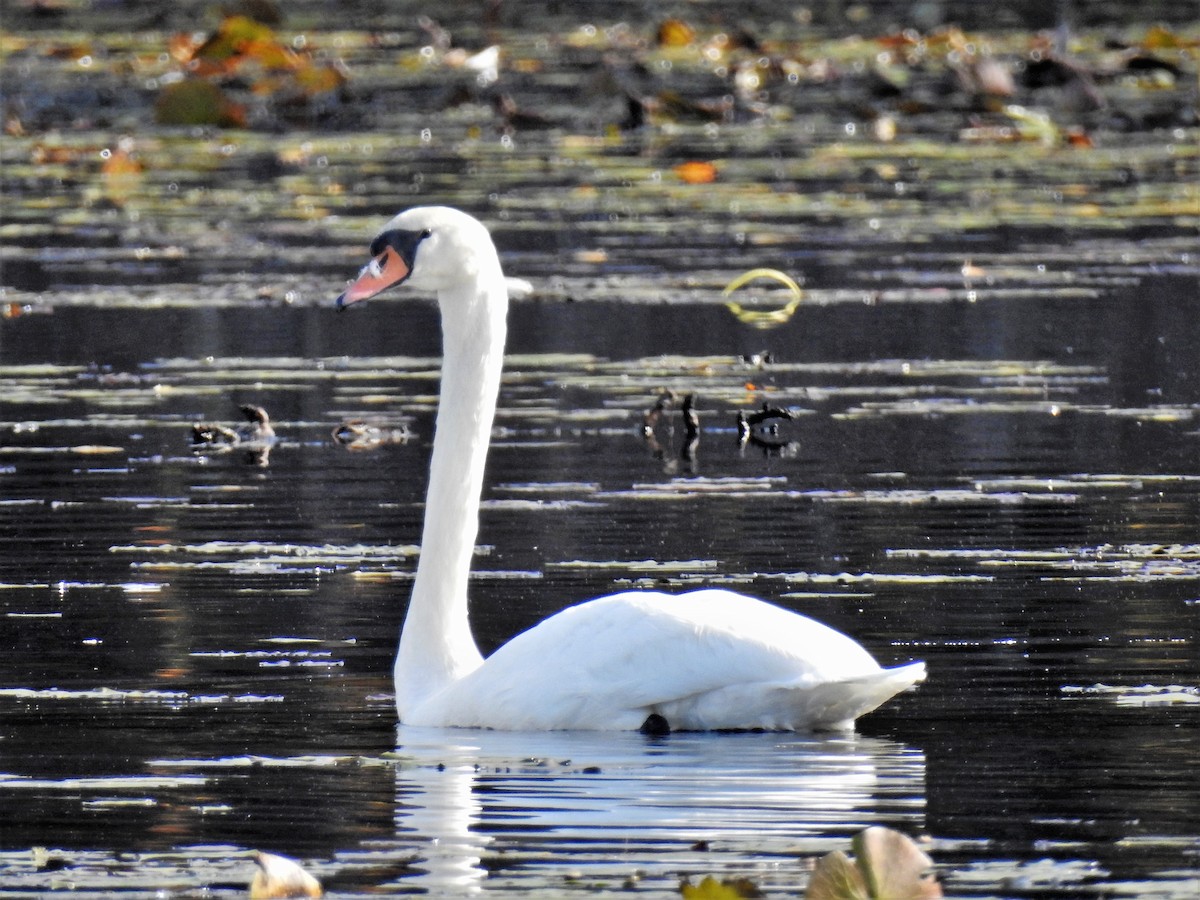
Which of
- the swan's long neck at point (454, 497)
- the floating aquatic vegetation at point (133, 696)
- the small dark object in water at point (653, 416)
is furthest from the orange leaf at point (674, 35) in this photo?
the floating aquatic vegetation at point (133, 696)

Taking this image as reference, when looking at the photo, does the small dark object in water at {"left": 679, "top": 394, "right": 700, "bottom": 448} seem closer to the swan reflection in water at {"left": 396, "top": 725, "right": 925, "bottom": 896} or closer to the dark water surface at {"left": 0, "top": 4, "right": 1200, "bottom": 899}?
the dark water surface at {"left": 0, "top": 4, "right": 1200, "bottom": 899}

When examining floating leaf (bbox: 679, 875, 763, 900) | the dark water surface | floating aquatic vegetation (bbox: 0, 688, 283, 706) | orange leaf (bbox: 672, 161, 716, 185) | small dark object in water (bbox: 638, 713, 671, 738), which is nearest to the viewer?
floating leaf (bbox: 679, 875, 763, 900)

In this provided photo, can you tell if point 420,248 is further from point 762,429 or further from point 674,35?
point 674,35

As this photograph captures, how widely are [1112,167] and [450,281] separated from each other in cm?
1555

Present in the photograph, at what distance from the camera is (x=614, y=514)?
379 inches

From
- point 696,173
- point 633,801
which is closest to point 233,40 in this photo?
point 696,173

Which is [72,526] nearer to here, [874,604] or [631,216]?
[874,604]

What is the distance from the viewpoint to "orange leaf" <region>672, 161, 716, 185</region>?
21391 millimetres

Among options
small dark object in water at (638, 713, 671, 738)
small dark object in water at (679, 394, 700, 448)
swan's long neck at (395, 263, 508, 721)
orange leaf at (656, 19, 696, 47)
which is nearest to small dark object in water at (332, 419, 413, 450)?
small dark object in water at (679, 394, 700, 448)

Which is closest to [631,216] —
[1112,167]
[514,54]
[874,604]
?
[1112,167]

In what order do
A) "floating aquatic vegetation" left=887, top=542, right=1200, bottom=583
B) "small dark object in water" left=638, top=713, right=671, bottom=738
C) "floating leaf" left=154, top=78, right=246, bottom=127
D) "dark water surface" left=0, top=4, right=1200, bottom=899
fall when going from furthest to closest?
"floating leaf" left=154, top=78, right=246, bottom=127, "floating aquatic vegetation" left=887, top=542, right=1200, bottom=583, "small dark object in water" left=638, top=713, right=671, bottom=738, "dark water surface" left=0, top=4, right=1200, bottom=899

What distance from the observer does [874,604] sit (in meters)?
8.06

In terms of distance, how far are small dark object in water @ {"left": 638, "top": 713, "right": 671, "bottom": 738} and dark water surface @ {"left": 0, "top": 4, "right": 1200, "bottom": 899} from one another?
0.13 meters

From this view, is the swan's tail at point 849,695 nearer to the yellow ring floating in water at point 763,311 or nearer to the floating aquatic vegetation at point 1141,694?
the floating aquatic vegetation at point 1141,694
